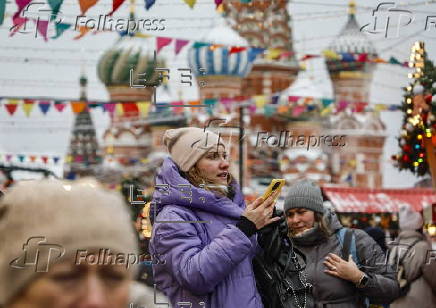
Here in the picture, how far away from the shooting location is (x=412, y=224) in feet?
20.2

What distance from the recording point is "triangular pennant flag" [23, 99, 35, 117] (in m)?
13.3

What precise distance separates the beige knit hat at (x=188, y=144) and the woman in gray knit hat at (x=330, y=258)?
785 millimetres

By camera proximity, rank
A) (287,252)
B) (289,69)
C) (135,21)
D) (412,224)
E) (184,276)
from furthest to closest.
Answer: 1. (289,69)
2. (412,224)
3. (135,21)
4. (287,252)
5. (184,276)

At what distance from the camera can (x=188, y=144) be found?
3520 mm

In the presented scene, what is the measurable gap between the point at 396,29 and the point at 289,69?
36889 mm

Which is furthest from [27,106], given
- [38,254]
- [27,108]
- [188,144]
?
[38,254]

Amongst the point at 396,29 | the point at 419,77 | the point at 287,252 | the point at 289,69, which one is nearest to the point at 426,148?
the point at 419,77

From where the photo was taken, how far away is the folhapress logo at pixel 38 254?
1477mm

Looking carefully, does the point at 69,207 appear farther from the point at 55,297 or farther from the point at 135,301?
the point at 135,301

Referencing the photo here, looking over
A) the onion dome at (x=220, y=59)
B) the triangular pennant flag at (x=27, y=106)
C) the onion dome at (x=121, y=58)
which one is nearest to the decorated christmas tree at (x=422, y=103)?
the onion dome at (x=121, y=58)
